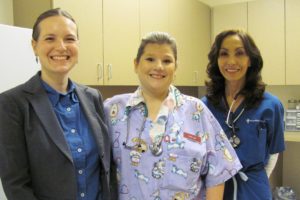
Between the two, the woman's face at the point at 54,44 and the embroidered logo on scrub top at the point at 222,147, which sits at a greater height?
the woman's face at the point at 54,44

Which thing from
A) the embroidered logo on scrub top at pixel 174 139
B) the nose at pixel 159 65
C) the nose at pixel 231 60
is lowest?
the embroidered logo on scrub top at pixel 174 139

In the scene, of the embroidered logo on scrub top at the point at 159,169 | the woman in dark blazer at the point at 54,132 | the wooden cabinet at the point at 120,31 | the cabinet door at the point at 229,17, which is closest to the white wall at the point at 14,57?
the woman in dark blazer at the point at 54,132

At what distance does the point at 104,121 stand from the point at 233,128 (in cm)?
67

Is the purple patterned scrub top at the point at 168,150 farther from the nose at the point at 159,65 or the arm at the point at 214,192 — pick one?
the nose at the point at 159,65

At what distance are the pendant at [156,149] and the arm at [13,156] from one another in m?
0.45

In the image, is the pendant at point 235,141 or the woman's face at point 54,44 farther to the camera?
the pendant at point 235,141

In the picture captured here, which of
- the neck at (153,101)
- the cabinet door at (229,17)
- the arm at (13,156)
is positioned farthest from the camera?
the cabinet door at (229,17)

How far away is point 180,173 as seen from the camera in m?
1.25

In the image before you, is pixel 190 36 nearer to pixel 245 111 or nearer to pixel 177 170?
pixel 245 111

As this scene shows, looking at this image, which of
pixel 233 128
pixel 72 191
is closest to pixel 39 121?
pixel 72 191

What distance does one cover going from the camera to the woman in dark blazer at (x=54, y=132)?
1031mm

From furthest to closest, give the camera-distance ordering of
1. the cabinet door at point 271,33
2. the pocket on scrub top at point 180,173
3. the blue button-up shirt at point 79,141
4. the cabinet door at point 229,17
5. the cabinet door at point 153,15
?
the cabinet door at point 229,17, the cabinet door at point 271,33, the cabinet door at point 153,15, the pocket on scrub top at point 180,173, the blue button-up shirt at point 79,141

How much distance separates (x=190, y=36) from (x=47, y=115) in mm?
2406

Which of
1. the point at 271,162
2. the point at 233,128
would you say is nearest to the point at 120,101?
the point at 233,128
